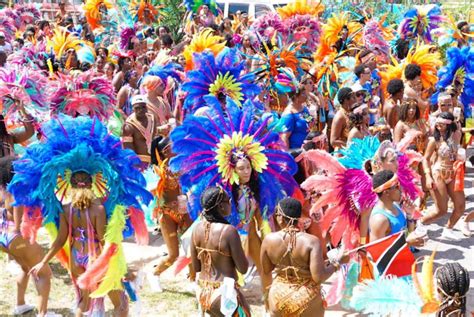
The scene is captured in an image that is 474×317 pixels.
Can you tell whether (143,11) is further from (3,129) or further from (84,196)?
(84,196)

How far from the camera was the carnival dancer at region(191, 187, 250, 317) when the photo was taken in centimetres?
482

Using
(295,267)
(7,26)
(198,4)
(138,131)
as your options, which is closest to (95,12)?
(7,26)

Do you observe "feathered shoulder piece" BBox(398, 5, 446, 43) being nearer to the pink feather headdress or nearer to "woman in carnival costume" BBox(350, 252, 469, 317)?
the pink feather headdress

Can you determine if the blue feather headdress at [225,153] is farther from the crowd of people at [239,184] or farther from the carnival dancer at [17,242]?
the carnival dancer at [17,242]

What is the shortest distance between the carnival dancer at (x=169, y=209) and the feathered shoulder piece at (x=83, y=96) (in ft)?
6.09

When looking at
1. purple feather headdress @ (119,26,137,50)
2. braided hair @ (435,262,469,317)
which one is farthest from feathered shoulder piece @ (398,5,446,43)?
braided hair @ (435,262,469,317)

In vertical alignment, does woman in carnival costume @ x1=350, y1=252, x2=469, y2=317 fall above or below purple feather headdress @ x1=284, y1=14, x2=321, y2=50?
above

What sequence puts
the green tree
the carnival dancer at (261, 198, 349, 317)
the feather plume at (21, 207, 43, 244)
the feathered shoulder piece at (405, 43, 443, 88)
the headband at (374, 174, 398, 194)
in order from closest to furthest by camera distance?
the carnival dancer at (261, 198, 349, 317), the headband at (374, 174, 398, 194), the feather plume at (21, 207, 43, 244), the feathered shoulder piece at (405, 43, 443, 88), the green tree

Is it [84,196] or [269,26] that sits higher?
[84,196]

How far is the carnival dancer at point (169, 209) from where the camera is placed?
21.8 feet

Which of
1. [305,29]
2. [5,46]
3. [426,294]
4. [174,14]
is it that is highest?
[426,294]

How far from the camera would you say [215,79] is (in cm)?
785

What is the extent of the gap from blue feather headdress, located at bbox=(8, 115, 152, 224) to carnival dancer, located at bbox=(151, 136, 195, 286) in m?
0.95

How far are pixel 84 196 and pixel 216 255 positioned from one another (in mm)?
1183
